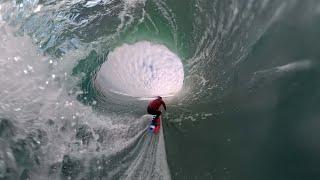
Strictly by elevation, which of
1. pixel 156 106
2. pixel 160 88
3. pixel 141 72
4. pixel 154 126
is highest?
pixel 141 72

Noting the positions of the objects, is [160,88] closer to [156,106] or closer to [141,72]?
[141,72]

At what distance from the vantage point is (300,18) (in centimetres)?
1220

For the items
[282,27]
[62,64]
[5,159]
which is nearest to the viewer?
[5,159]

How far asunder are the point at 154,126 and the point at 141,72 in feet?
5.82

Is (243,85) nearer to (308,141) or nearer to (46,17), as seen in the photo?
(308,141)

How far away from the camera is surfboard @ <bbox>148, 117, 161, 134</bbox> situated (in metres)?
10.5

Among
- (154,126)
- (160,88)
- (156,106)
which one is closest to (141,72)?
(160,88)

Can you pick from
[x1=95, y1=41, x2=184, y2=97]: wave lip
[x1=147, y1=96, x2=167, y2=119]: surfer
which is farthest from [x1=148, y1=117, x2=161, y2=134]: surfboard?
[x1=95, y1=41, x2=184, y2=97]: wave lip

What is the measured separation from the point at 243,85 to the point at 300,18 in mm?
2655

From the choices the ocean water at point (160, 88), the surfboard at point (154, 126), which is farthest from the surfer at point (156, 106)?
the ocean water at point (160, 88)

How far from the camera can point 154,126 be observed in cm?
1051

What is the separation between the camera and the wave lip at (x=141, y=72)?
11367 millimetres

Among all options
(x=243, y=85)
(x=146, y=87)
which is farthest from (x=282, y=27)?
(x=146, y=87)

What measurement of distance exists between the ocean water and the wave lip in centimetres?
3
